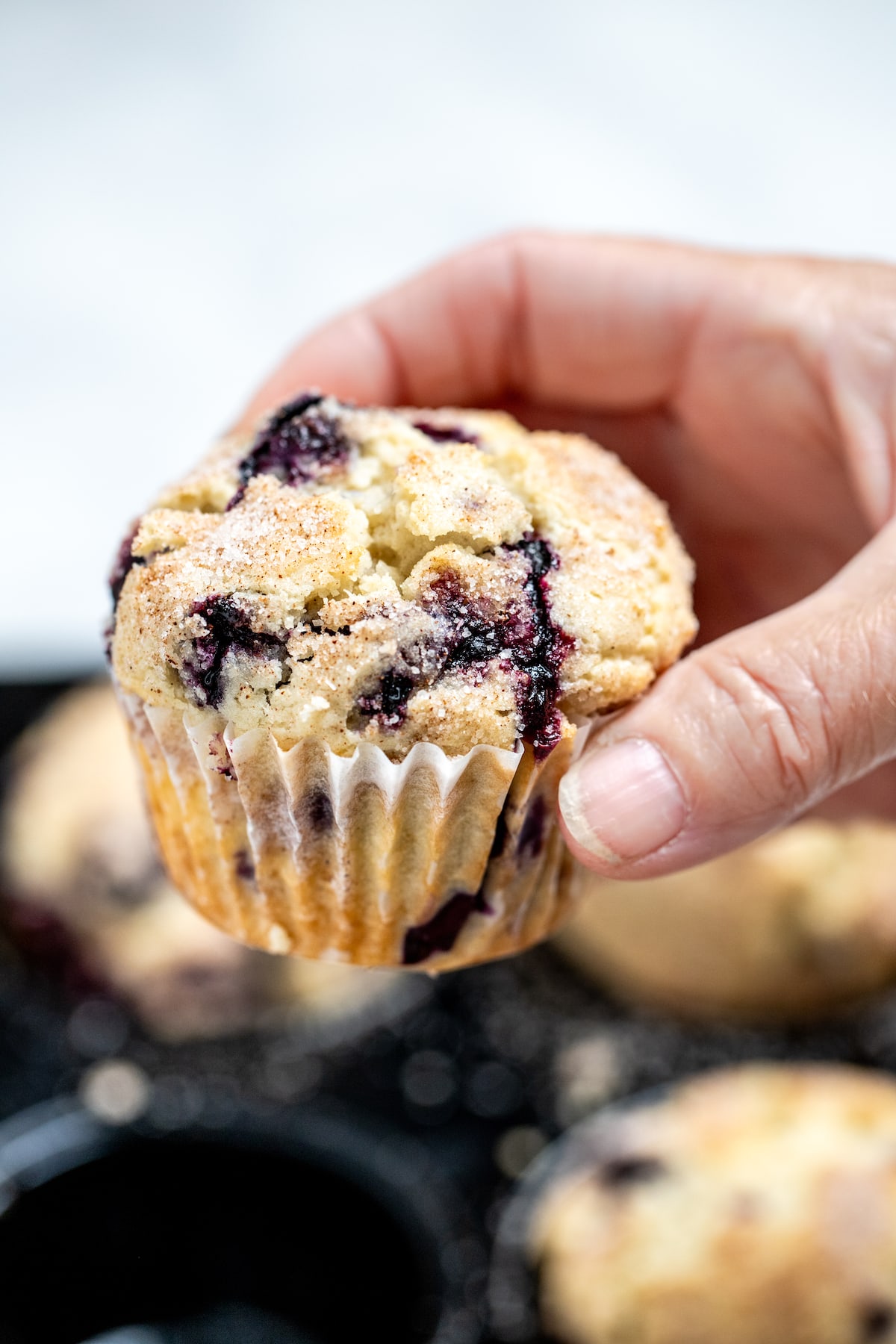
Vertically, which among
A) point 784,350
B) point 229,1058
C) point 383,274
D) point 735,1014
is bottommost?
point 735,1014

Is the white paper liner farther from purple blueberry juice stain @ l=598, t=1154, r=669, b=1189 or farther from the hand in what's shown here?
purple blueberry juice stain @ l=598, t=1154, r=669, b=1189

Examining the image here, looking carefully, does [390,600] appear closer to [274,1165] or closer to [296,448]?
[296,448]

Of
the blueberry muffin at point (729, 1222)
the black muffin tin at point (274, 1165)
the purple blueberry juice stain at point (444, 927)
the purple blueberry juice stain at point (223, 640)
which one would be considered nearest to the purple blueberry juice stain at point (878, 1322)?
the blueberry muffin at point (729, 1222)

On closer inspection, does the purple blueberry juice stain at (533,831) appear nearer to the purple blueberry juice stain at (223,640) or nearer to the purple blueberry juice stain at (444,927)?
the purple blueberry juice stain at (444,927)

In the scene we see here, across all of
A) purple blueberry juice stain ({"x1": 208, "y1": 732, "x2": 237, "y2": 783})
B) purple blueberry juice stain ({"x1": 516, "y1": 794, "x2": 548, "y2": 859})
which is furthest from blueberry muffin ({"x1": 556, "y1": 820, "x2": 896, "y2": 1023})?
purple blueberry juice stain ({"x1": 208, "y1": 732, "x2": 237, "y2": 783})

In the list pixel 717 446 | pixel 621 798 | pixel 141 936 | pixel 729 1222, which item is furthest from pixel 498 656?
pixel 141 936

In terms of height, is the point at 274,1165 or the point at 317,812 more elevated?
the point at 317,812

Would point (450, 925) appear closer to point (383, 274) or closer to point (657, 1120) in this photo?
point (657, 1120)

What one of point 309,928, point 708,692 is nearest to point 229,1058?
point 309,928
